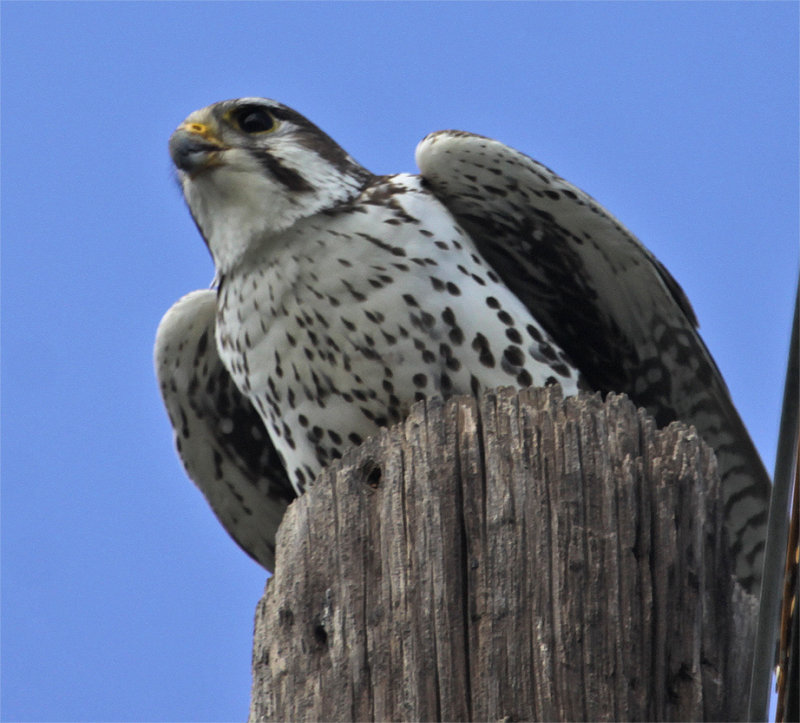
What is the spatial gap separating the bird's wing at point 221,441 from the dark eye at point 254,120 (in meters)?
0.79

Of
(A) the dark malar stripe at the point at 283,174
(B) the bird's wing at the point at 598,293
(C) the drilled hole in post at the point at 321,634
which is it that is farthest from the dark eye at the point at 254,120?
(C) the drilled hole in post at the point at 321,634

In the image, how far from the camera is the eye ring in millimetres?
5312

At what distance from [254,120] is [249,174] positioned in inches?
12.6

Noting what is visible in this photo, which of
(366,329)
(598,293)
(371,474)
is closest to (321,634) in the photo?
(371,474)

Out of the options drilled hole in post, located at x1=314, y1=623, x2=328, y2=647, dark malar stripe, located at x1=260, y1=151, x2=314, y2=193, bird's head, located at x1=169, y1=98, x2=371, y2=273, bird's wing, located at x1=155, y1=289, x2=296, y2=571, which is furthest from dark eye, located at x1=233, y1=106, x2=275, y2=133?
drilled hole in post, located at x1=314, y1=623, x2=328, y2=647

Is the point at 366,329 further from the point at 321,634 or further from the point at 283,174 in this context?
the point at 321,634

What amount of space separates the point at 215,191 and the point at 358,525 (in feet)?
7.04

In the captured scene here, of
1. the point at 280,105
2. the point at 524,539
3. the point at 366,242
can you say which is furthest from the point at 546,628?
the point at 280,105

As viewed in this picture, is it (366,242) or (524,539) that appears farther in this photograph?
(366,242)

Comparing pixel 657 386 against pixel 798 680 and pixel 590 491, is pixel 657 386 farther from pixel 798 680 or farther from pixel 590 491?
pixel 798 680

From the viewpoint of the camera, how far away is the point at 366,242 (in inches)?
194

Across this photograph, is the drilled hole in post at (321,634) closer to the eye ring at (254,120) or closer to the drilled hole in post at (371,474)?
the drilled hole in post at (371,474)

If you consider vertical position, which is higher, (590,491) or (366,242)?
Result: (366,242)

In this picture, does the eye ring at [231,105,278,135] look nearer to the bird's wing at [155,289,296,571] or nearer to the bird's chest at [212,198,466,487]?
the bird's chest at [212,198,466,487]
